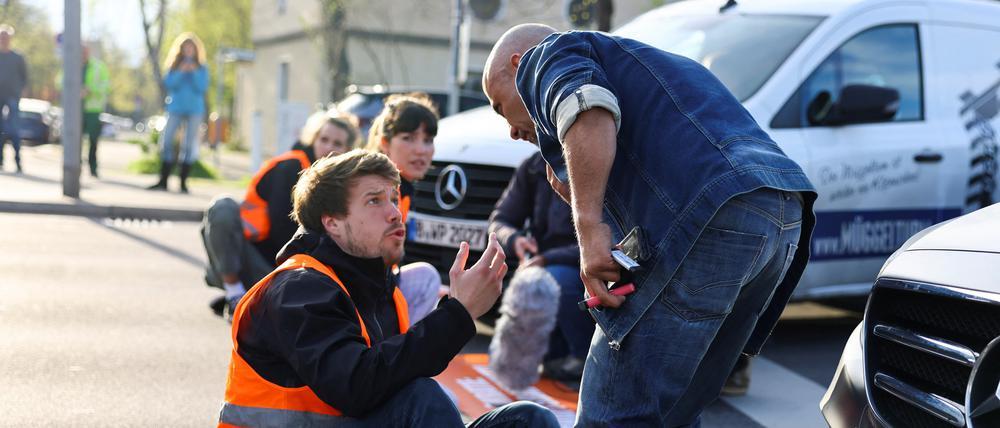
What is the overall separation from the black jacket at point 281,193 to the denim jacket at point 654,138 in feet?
10.4

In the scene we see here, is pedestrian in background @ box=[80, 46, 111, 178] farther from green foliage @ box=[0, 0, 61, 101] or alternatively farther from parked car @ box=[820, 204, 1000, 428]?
green foliage @ box=[0, 0, 61, 101]

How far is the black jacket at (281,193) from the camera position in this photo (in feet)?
19.6

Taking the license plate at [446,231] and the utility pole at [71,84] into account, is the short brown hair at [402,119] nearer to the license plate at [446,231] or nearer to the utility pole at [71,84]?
the license plate at [446,231]

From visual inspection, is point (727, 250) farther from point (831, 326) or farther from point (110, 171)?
point (110, 171)

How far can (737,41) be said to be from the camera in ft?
21.7

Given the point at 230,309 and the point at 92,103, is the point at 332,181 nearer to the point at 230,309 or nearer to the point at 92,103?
the point at 230,309

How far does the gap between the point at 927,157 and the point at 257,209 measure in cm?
365

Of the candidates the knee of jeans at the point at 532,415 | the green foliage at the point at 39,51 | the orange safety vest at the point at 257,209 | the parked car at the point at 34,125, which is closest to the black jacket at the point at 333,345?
the knee of jeans at the point at 532,415

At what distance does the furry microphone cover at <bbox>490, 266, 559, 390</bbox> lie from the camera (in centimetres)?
534

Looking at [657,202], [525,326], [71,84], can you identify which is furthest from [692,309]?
[71,84]

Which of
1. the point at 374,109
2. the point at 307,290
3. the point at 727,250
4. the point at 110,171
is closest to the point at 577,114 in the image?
the point at 727,250

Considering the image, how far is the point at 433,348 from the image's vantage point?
2764 mm

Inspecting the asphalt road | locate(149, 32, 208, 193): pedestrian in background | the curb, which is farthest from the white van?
locate(149, 32, 208, 193): pedestrian in background

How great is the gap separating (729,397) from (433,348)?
3.21 meters
